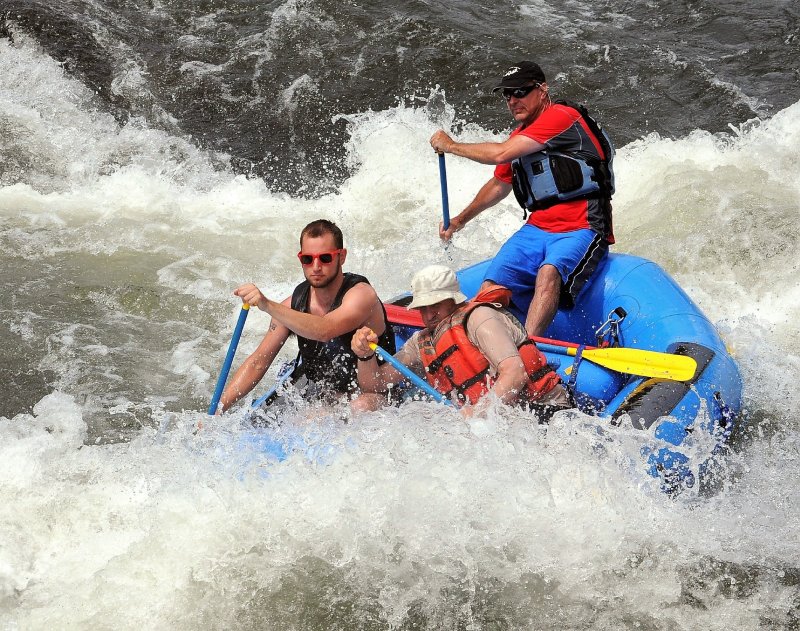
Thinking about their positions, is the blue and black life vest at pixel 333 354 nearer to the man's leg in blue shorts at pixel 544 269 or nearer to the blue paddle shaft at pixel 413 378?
the blue paddle shaft at pixel 413 378

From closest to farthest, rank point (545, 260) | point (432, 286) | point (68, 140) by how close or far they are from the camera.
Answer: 1. point (432, 286)
2. point (545, 260)
3. point (68, 140)

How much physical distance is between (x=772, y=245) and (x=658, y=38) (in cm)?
396

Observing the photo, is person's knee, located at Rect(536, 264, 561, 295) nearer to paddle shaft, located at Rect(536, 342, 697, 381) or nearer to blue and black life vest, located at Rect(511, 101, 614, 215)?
blue and black life vest, located at Rect(511, 101, 614, 215)

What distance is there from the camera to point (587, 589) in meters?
4.08

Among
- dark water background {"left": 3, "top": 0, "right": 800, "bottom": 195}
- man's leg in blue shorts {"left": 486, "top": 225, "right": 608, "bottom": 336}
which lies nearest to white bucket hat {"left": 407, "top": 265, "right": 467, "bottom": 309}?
man's leg in blue shorts {"left": 486, "top": 225, "right": 608, "bottom": 336}

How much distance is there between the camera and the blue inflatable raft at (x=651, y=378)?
451cm

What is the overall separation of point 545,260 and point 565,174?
48cm

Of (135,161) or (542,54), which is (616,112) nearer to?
(542,54)

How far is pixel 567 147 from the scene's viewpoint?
17.8 ft

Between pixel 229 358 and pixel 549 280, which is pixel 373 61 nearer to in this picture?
pixel 549 280

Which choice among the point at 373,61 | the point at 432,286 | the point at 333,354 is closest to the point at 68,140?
the point at 373,61

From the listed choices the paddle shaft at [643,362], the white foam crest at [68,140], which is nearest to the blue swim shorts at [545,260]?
the paddle shaft at [643,362]

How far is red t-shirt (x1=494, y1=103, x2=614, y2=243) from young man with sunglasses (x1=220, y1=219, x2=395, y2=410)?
4.52ft

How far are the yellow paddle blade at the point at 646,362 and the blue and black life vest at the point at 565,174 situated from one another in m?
1.01
